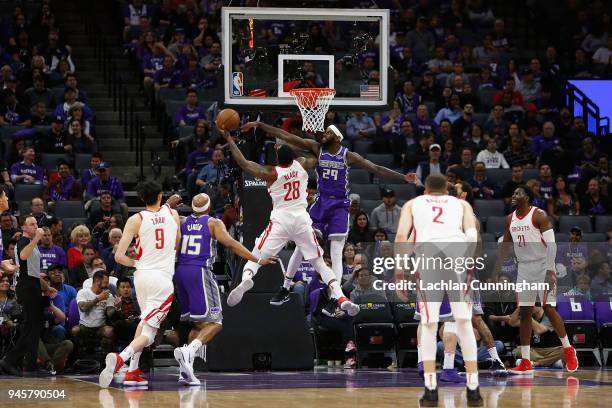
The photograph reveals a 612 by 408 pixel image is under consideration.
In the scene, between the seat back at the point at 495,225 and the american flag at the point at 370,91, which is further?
the seat back at the point at 495,225

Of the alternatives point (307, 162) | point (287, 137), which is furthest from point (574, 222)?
point (287, 137)

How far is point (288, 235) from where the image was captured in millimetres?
13156

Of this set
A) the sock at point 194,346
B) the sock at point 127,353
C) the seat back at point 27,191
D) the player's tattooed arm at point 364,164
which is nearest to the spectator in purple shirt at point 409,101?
the seat back at point 27,191

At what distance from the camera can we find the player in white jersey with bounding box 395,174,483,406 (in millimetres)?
10195

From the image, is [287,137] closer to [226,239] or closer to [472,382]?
[226,239]

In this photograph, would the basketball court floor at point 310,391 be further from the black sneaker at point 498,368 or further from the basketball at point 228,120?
the basketball at point 228,120

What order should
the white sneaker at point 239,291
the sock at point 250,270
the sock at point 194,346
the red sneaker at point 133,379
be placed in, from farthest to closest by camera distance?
the sock at point 250,270 < the white sneaker at point 239,291 < the sock at point 194,346 < the red sneaker at point 133,379

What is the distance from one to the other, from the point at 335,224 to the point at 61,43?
9912 millimetres

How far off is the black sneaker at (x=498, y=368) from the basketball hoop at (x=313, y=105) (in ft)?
12.0

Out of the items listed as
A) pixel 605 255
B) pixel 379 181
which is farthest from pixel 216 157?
pixel 605 255

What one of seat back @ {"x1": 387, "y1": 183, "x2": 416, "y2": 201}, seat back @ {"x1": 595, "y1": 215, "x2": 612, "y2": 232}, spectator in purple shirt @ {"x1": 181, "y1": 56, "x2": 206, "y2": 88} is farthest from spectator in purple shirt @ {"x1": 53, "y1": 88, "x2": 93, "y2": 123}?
seat back @ {"x1": 595, "y1": 215, "x2": 612, "y2": 232}

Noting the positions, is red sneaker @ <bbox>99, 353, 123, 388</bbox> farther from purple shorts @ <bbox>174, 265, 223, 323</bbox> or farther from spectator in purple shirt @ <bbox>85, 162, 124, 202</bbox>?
spectator in purple shirt @ <bbox>85, 162, 124, 202</bbox>

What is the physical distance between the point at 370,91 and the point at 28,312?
5.00 meters

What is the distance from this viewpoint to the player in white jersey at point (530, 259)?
559 inches
